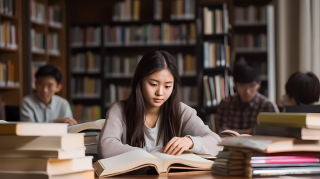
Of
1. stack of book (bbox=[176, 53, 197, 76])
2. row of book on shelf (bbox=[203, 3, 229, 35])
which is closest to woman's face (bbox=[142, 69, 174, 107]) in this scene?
row of book on shelf (bbox=[203, 3, 229, 35])

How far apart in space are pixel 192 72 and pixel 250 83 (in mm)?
2388

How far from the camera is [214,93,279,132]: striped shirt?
2.86 meters

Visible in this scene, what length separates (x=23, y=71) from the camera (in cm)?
471

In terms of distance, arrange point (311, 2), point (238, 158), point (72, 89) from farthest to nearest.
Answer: point (72, 89) < point (311, 2) < point (238, 158)

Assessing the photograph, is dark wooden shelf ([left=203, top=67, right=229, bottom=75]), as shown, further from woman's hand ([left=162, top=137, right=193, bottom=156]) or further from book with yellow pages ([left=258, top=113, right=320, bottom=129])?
book with yellow pages ([left=258, top=113, right=320, bottom=129])

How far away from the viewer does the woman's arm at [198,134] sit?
1.26m

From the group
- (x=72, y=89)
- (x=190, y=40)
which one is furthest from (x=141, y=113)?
(x=72, y=89)

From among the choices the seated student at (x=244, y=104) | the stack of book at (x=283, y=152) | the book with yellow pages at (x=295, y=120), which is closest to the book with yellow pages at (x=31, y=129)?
the stack of book at (x=283, y=152)

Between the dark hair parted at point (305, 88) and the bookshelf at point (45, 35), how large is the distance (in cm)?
340

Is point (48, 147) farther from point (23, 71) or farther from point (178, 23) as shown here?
point (178, 23)

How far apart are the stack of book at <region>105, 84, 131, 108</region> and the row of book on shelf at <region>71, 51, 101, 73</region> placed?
1.11ft

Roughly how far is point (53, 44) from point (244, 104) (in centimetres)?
341

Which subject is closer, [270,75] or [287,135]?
[287,135]

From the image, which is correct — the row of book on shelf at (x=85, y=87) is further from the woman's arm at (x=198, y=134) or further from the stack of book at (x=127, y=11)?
the woman's arm at (x=198, y=134)
